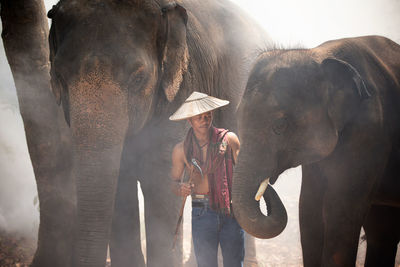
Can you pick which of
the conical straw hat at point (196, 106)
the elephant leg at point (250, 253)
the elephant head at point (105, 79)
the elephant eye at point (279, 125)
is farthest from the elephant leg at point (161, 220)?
the elephant leg at point (250, 253)

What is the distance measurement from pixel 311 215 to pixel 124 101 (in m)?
1.57

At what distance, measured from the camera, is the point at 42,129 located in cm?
412

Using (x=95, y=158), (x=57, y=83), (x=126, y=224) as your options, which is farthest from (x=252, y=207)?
(x=57, y=83)

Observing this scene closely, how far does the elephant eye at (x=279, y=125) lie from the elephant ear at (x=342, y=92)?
0.92 feet

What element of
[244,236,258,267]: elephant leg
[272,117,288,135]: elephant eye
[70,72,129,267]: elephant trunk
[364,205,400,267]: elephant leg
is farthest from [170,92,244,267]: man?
[244,236,258,267]: elephant leg

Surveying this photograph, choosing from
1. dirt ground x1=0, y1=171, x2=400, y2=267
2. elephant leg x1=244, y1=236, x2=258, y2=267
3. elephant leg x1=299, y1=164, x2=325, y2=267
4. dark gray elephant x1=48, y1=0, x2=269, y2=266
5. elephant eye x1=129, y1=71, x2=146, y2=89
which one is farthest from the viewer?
elephant leg x1=244, y1=236, x2=258, y2=267

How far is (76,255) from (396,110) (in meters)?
2.23

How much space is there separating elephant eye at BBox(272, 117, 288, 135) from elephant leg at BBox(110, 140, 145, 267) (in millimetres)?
1507

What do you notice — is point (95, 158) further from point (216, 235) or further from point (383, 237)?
point (383, 237)

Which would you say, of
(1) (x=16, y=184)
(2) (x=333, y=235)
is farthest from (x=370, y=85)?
(1) (x=16, y=184)

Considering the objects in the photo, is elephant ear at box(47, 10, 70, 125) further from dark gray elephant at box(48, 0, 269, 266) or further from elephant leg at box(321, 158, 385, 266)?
elephant leg at box(321, 158, 385, 266)

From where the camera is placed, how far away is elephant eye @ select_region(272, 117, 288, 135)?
7.73 feet

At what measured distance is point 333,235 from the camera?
2.44m

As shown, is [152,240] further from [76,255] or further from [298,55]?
[298,55]
